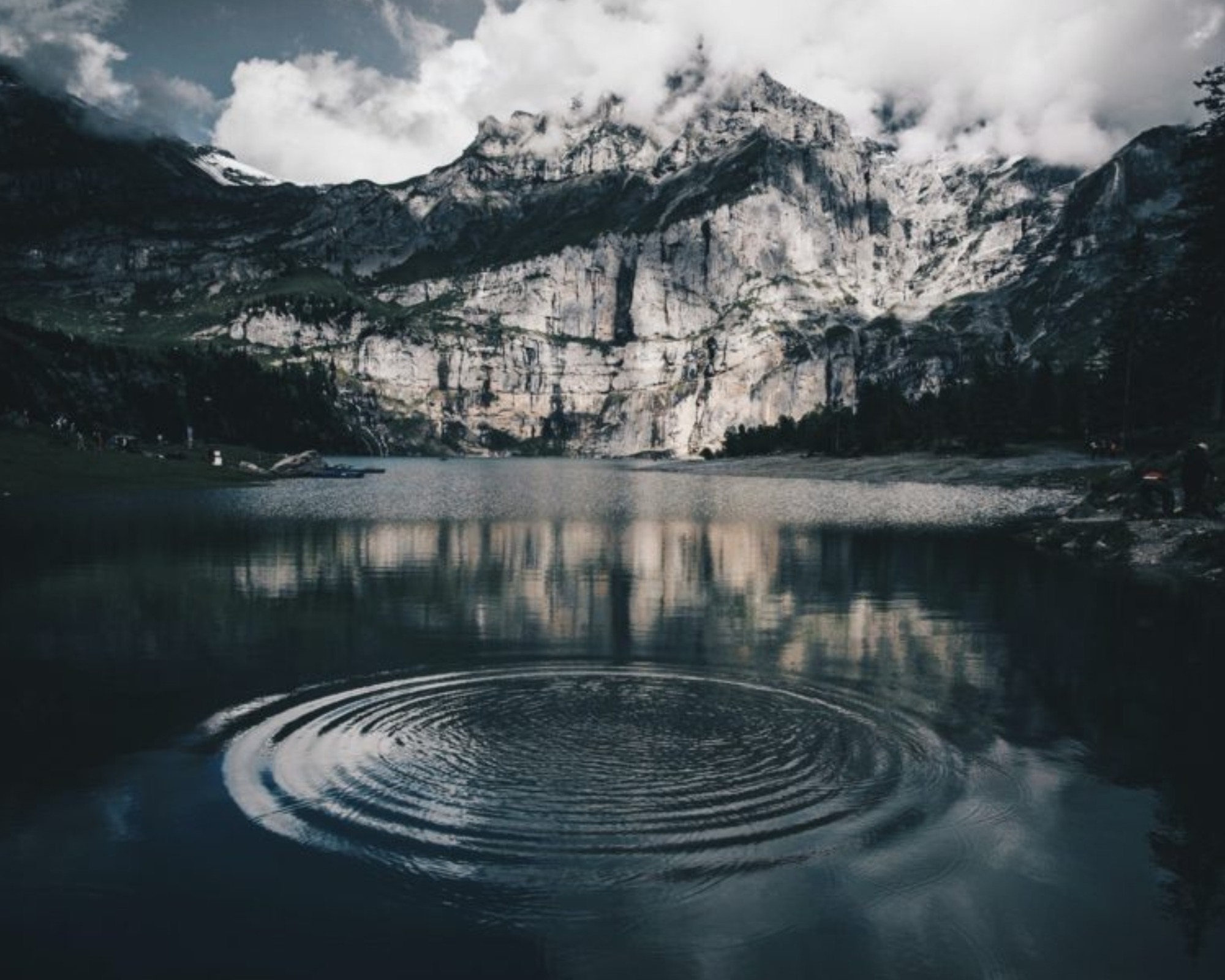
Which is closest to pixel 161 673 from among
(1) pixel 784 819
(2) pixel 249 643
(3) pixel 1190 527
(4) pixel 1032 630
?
(2) pixel 249 643

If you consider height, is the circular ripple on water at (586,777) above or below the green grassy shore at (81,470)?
below

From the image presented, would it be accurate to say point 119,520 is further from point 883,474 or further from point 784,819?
point 883,474

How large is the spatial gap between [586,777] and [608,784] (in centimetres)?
48

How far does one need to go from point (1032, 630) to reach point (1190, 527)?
23233mm

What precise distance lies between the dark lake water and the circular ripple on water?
74 millimetres

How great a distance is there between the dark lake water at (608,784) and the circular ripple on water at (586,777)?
0.07 metres

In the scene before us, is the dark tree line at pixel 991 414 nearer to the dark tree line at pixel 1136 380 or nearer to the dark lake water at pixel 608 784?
the dark tree line at pixel 1136 380

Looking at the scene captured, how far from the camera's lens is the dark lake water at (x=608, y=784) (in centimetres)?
991

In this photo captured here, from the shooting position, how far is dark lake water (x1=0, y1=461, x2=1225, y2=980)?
9.91m

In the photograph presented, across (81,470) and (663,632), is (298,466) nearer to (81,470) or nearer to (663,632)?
(81,470)

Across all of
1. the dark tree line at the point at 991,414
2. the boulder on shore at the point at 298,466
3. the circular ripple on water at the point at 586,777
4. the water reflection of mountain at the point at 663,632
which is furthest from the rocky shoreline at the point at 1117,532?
the boulder on shore at the point at 298,466

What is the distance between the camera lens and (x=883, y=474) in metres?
144

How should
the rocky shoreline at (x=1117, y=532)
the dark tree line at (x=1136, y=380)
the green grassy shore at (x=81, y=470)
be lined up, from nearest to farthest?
the rocky shoreline at (x=1117, y=532)
the dark tree line at (x=1136, y=380)
the green grassy shore at (x=81, y=470)

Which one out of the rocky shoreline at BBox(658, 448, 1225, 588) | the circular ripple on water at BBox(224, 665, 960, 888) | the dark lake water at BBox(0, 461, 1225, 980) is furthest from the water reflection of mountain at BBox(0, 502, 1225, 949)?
the rocky shoreline at BBox(658, 448, 1225, 588)
